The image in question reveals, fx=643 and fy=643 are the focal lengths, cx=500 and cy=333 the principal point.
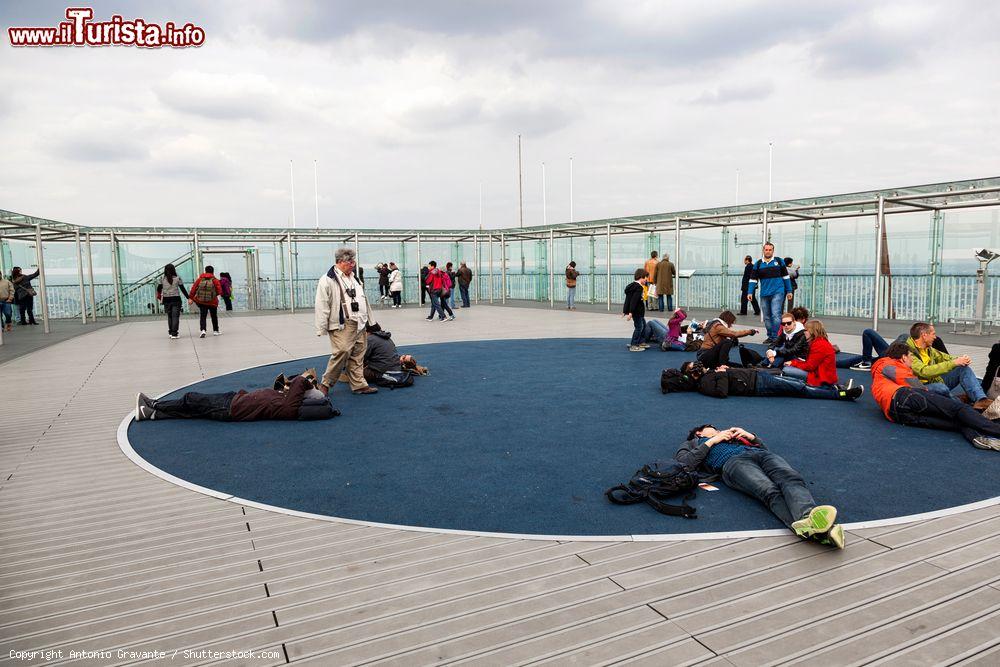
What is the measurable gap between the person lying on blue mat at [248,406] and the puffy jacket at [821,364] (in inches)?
220

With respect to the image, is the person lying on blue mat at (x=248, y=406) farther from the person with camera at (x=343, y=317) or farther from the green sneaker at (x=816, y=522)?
the green sneaker at (x=816, y=522)

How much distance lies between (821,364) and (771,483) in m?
4.18

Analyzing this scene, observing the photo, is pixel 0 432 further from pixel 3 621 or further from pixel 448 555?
pixel 448 555

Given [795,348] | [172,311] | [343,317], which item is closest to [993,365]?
[795,348]

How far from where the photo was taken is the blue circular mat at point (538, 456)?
13.5 ft

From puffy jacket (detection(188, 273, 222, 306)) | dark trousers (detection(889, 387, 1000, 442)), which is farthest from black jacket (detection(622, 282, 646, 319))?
puffy jacket (detection(188, 273, 222, 306))

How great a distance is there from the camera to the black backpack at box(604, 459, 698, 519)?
13.8ft

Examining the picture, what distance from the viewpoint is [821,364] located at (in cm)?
768

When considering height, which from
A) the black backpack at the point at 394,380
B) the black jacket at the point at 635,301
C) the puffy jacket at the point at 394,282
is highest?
the puffy jacket at the point at 394,282

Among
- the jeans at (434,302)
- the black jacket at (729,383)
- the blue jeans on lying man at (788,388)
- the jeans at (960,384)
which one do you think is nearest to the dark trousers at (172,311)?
the jeans at (434,302)

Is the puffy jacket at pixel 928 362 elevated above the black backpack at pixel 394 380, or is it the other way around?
the puffy jacket at pixel 928 362

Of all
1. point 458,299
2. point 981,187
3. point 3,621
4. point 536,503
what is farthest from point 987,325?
point 458,299

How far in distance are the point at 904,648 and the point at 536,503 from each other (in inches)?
86.4

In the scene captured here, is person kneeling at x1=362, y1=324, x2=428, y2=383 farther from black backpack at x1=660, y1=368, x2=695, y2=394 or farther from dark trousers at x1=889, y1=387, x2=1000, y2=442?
dark trousers at x1=889, y1=387, x2=1000, y2=442
